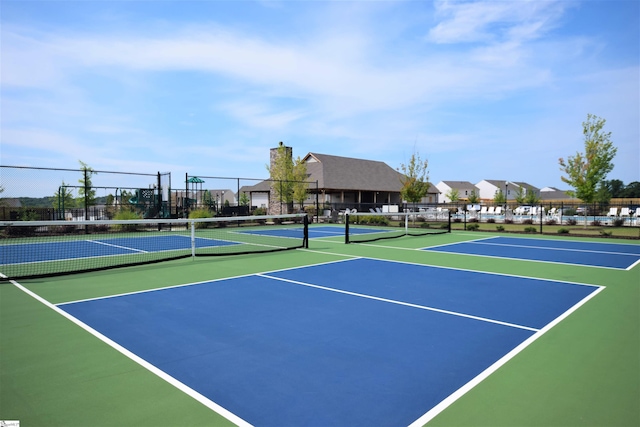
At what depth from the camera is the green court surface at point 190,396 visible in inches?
130

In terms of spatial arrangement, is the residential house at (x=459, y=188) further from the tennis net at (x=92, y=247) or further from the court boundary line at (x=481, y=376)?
the court boundary line at (x=481, y=376)

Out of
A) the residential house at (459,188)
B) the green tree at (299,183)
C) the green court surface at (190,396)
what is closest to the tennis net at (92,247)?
the green court surface at (190,396)

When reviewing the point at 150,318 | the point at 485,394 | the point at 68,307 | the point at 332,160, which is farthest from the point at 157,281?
the point at 332,160

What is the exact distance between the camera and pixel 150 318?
600 cm

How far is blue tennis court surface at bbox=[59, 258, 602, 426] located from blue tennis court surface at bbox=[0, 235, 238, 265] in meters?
6.59

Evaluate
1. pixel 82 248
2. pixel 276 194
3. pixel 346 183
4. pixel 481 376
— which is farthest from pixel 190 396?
pixel 346 183

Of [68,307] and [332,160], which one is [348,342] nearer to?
[68,307]

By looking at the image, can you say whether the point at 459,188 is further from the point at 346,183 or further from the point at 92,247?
the point at 92,247

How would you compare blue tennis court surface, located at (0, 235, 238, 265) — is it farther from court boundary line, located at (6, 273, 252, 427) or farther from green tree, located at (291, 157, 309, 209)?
green tree, located at (291, 157, 309, 209)

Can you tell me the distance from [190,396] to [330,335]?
6.81 ft

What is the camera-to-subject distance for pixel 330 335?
17.3ft

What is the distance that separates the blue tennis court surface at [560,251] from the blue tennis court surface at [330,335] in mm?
4144

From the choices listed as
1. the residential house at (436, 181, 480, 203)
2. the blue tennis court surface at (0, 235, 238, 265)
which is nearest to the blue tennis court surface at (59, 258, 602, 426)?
the blue tennis court surface at (0, 235, 238, 265)

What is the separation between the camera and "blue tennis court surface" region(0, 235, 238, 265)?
12.5 m
